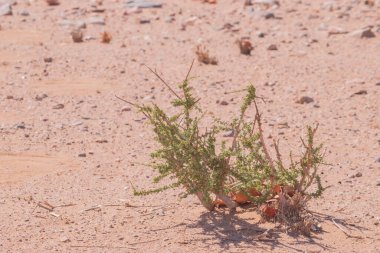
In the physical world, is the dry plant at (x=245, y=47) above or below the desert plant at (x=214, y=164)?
below

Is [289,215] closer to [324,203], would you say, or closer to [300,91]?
[324,203]

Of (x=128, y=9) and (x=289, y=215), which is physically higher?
(x=289, y=215)

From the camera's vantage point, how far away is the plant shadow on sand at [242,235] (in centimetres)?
485

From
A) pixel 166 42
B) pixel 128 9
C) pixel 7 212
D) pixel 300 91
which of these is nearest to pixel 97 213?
pixel 7 212

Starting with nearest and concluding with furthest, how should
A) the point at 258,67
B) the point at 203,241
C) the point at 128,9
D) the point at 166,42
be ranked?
the point at 203,241, the point at 258,67, the point at 166,42, the point at 128,9

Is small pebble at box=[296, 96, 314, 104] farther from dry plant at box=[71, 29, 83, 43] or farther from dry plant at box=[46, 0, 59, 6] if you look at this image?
dry plant at box=[46, 0, 59, 6]

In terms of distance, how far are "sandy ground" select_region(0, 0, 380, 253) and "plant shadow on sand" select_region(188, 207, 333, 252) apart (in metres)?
0.01

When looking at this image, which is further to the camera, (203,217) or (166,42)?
(166,42)

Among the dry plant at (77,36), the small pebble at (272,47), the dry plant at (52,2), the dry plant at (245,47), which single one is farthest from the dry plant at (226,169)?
the dry plant at (52,2)

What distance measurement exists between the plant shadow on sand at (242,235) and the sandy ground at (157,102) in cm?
1

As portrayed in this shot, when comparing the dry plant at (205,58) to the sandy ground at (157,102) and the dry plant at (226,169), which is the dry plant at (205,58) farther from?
the dry plant at (226,169)

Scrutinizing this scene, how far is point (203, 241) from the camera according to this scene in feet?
16.1

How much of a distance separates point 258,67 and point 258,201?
4402 millimetres

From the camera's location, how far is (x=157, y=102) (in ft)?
26.9
